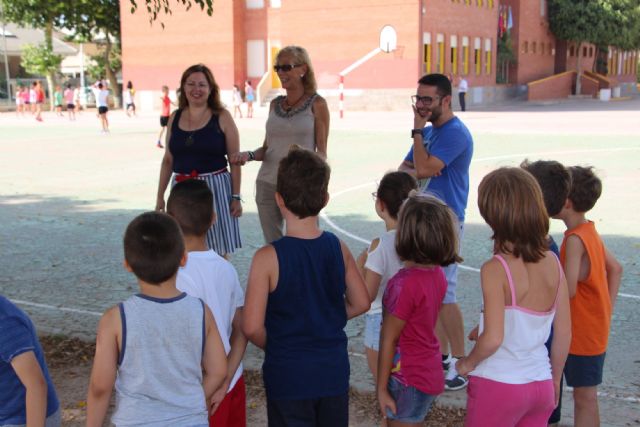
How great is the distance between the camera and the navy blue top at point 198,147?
5473mm

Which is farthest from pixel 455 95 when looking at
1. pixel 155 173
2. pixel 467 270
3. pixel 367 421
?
pixel 367 421

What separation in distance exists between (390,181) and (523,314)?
3.44 ft

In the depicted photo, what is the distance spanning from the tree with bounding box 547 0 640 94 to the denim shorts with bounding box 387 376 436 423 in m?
58.0

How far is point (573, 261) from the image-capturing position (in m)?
3.57

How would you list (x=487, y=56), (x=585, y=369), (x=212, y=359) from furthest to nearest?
1. (x=487, y=56)
2. (x=585, y=369)
3. (x=212, y=359)

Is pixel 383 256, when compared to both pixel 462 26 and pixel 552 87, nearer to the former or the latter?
pixel 462 26

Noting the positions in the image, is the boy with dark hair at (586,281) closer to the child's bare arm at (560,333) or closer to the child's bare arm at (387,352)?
the child's bare arm at (560,333)

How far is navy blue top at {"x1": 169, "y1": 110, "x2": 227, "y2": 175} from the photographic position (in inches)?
215

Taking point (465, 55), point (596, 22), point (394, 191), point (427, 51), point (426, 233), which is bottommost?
point (426, 233)

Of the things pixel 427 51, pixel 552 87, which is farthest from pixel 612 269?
pixel 552 87

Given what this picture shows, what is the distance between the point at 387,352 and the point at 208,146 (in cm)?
273

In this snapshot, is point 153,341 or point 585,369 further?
point 585,369

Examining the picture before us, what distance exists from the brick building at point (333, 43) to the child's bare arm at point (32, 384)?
4074 cm

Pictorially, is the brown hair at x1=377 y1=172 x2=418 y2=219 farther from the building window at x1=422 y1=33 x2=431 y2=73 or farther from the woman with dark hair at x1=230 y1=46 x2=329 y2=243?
the building window at x1=422 y1=33 x2=431 y2=73
